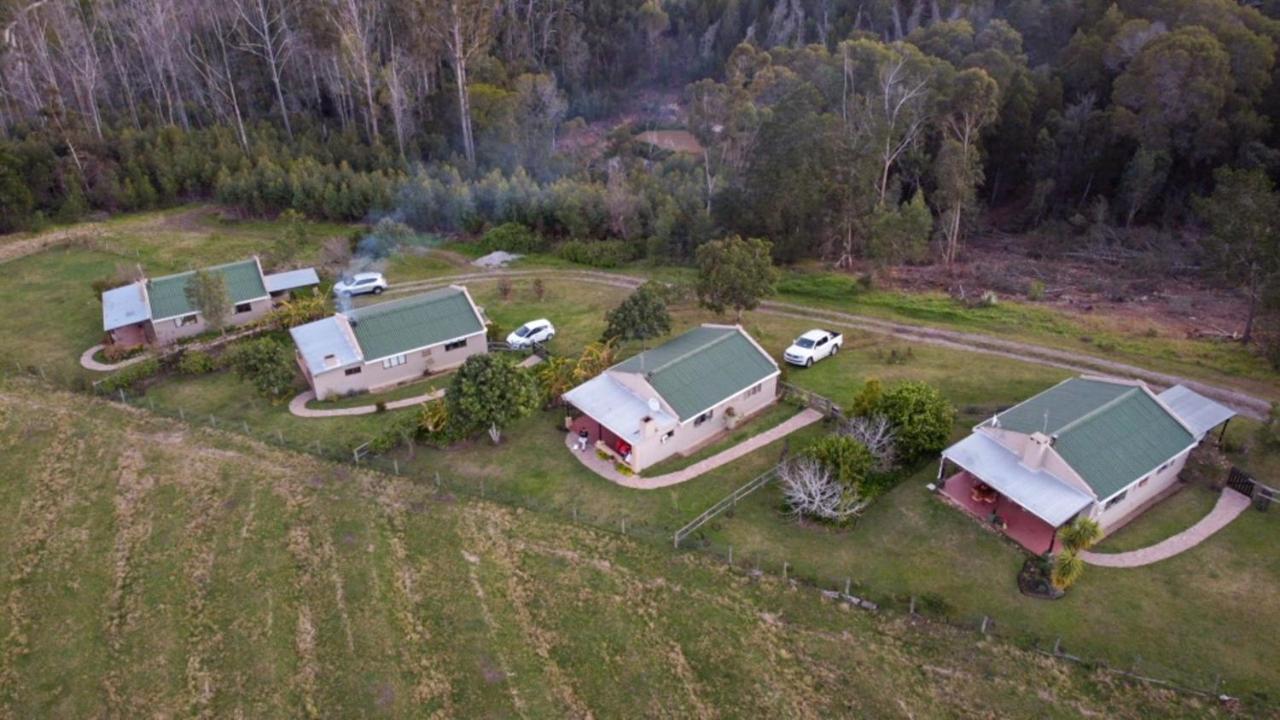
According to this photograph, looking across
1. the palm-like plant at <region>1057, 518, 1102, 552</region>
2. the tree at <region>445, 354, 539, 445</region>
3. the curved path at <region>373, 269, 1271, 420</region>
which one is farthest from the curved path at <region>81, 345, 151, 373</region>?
the palm-like plant at <region>1057, 518, 1102, 552</region>

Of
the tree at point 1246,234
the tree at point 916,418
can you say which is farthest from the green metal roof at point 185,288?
the tree at point 1246,234

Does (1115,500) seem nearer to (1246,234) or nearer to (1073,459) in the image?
(1073,459)

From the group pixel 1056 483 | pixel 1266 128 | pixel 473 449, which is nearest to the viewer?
pixel 1056 483

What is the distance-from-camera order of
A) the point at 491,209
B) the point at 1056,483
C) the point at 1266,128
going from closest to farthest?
1. the point at 1056,483
2. the point at 1266,128
3. the point at 491,209

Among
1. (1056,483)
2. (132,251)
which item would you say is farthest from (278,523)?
(132,251)

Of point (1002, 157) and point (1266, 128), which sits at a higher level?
point (1266, 128)

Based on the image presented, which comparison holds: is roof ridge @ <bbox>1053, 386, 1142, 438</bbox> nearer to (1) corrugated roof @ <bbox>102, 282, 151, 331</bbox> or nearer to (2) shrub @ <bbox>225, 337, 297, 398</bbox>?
(2) shrub @ <bbox>225, 337, 297, 398</bbox>

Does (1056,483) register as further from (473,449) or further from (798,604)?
(473,449)
